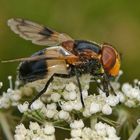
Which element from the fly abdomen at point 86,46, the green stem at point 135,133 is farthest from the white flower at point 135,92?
the fly abdomen at point 86,46

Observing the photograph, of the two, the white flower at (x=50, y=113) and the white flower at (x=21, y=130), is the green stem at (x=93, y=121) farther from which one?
the white flower at (x=21, y=130)

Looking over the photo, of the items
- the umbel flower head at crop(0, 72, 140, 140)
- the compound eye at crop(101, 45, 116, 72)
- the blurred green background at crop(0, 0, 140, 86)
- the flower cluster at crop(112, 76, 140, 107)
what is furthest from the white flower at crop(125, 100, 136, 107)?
the blurred green background at crop(0, 0, 140, 86)

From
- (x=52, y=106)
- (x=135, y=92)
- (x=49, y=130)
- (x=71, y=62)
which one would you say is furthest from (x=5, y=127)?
(x=135, y=92)

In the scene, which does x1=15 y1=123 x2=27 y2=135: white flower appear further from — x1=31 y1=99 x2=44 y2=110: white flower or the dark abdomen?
the dark abdomen

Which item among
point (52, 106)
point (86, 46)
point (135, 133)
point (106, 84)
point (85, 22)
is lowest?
point (135, 133)

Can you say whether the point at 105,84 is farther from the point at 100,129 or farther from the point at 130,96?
the point at 100,129

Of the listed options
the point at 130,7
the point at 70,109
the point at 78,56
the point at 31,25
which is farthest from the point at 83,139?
the point at 130,7
